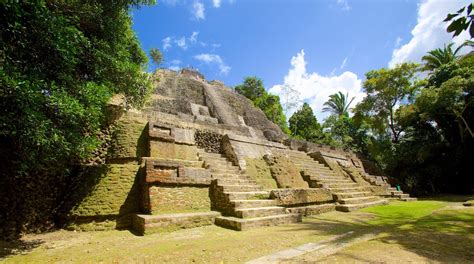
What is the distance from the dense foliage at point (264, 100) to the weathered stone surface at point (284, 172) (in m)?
20.1

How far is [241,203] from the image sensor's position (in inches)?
268

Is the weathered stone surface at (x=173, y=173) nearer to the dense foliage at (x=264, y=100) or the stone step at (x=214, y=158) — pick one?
the stone step at (x=214, y=158)

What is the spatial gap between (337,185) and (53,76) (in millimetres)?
11087

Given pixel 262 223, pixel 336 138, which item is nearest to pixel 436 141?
pixel 336 138

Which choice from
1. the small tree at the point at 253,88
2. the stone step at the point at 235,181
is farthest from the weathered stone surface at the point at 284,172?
the small tree at the point at 253,88

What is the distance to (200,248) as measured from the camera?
4430 millimetres

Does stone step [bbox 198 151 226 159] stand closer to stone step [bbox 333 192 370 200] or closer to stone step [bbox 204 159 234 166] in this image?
stone step [bbox 204 159 234 166]

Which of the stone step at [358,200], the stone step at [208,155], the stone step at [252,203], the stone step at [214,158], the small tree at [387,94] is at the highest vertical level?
the small tree at [387,94]

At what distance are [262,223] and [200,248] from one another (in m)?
2.25

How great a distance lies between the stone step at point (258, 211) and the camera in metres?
6.39

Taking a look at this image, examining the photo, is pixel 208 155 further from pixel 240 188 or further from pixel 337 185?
pixel 337 185

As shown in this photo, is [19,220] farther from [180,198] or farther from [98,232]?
[180,198]

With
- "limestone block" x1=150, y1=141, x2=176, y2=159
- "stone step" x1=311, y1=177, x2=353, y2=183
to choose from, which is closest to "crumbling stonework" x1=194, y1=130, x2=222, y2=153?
"limestone block" x1=150, y1=141, x2=176, y2=159

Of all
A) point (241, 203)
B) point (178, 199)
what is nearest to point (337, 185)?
point (241, 203)
